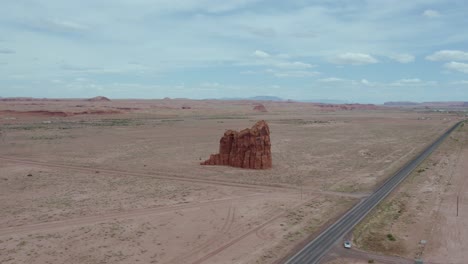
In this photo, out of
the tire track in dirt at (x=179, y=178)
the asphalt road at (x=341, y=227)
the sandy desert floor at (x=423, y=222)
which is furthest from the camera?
the tire track in dirt at (x=179, y=178)

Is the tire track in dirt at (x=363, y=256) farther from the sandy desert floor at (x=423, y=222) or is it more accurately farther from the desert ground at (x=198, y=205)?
the desert ground at (x=198, y=205)

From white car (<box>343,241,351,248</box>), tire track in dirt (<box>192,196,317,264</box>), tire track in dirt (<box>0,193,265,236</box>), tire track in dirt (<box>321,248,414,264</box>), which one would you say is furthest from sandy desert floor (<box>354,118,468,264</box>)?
tire track in dirt (<box>0,193,265,236</box>)

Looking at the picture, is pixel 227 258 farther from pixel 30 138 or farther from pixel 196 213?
pixel 30 138

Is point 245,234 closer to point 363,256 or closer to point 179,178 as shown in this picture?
point 363,256

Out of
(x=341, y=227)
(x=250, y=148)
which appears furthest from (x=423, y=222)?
(x=250, y=148)

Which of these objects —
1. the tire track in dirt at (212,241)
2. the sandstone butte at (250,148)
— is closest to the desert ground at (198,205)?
the tire track in dirt at (212,241)

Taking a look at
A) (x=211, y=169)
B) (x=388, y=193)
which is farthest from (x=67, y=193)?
(x=388, y=193)
